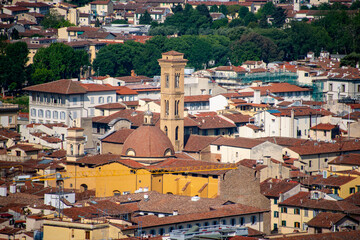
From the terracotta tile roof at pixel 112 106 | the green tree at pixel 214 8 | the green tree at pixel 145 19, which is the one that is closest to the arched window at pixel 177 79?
the terracotta tile roof at pixel 112 106

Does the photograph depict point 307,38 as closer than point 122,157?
No

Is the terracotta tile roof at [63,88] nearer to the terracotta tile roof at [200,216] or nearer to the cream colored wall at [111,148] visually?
the cream colored wall at [111,148]

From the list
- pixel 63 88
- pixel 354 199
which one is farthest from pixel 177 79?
pixel 354 199

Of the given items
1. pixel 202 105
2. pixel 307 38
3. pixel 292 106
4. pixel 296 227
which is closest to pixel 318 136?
pixel 292 106

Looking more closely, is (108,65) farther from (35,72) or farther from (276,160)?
(276,160)

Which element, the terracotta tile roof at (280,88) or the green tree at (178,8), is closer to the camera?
the terracotta tile roof at (280,88)

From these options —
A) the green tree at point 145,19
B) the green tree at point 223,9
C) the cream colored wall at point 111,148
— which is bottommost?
the cream colored wall at point 111,148

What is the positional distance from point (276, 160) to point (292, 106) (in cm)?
1949

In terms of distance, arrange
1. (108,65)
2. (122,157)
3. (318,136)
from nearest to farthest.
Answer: (122,157)
(318,136)
(108,65)

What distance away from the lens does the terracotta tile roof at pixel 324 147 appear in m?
79.7

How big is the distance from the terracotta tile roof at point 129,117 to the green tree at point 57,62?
21159 mm

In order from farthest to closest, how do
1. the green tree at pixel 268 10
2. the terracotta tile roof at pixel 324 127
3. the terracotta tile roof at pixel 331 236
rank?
1. the green tree at pixel 268 10
2. the terracotta tile roof at pixel 324 127
3. the terracotta tile roof at pixel 331 236

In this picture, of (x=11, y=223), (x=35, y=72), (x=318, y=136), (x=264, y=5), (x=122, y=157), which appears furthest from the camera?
(x=264, y=5)

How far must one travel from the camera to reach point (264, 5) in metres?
169
